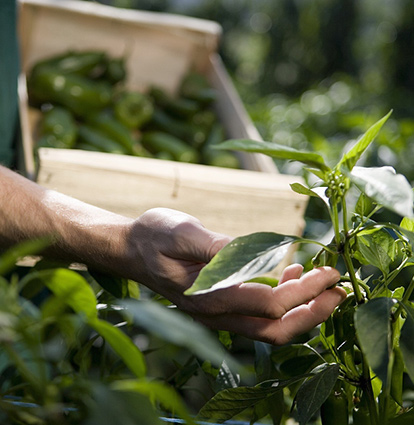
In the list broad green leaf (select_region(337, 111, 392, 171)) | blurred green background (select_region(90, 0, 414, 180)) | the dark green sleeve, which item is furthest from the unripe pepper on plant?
blurred green background (select_region(90, 0, 414, 180))

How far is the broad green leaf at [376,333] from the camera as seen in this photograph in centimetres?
48

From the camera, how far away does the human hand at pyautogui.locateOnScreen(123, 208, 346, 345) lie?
638 millimetres

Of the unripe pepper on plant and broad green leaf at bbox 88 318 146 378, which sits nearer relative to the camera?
broad green leaf at bbox 88 318 146 378

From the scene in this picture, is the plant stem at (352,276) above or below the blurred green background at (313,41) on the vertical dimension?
above

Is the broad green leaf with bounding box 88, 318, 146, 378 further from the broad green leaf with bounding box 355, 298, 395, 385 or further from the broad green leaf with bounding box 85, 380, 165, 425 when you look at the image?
the broad green leaf with bounding box 355, 298, 395, 385

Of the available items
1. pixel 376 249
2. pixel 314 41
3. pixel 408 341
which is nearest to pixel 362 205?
pixel 376 249

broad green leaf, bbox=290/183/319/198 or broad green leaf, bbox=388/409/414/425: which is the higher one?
broad green leaf, bbox=290/183/319/198

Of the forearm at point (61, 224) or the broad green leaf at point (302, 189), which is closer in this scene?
the broad green leaf at point (302, 189)

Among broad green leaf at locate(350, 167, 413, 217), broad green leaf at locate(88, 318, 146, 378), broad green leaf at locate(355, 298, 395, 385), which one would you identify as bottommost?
broad green leaf at locate(355, 298, 395, 385)

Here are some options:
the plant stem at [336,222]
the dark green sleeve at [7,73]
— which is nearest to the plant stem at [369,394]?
the plant stem at [336,222]

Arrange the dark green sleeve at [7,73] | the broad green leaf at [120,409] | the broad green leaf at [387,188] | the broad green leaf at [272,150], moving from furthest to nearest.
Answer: the dark green sleeve at [7,73]
the broad green leaf at [272,150]
the broad green leaf at [387,188]
the broad green leaf at [120,409]

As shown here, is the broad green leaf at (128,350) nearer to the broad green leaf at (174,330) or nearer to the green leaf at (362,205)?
the broad green leaf at (174,330)

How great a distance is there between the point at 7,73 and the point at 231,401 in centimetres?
118

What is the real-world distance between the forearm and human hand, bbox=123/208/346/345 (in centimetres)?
4
